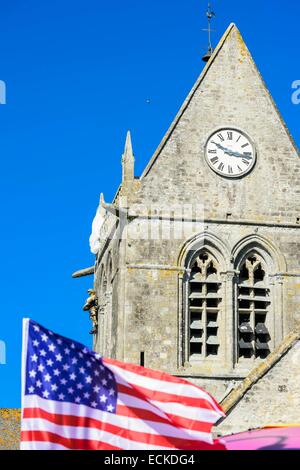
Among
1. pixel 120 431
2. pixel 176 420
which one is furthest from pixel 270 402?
pixel 120 431

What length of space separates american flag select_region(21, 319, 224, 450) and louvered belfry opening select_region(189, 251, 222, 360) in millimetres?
15268

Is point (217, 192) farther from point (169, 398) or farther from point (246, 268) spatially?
point (169, 398)

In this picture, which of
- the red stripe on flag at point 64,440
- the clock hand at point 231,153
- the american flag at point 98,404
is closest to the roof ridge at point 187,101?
the clock hand at point 231,153

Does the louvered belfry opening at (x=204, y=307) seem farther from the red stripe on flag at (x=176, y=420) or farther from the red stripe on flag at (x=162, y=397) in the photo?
the red stripe on flag at (x=176, y=420)

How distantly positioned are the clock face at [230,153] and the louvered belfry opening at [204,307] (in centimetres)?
232

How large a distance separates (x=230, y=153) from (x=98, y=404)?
17.9 metres

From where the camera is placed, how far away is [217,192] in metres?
34.3

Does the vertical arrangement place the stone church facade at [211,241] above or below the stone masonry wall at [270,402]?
above

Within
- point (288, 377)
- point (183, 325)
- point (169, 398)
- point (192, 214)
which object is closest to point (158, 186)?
point (192, 214)

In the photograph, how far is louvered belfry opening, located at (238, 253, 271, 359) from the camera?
3344cm

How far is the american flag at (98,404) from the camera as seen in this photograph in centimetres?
1733

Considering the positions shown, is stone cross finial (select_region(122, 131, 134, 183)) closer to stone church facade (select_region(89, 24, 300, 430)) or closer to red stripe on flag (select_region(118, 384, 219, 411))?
stone church facade (select_region(89, 24, 300, 430))

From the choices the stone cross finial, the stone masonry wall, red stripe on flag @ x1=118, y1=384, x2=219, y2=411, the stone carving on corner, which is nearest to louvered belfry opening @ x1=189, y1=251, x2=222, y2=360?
the stone cross finial

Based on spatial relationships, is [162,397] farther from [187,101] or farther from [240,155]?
[187,101]
